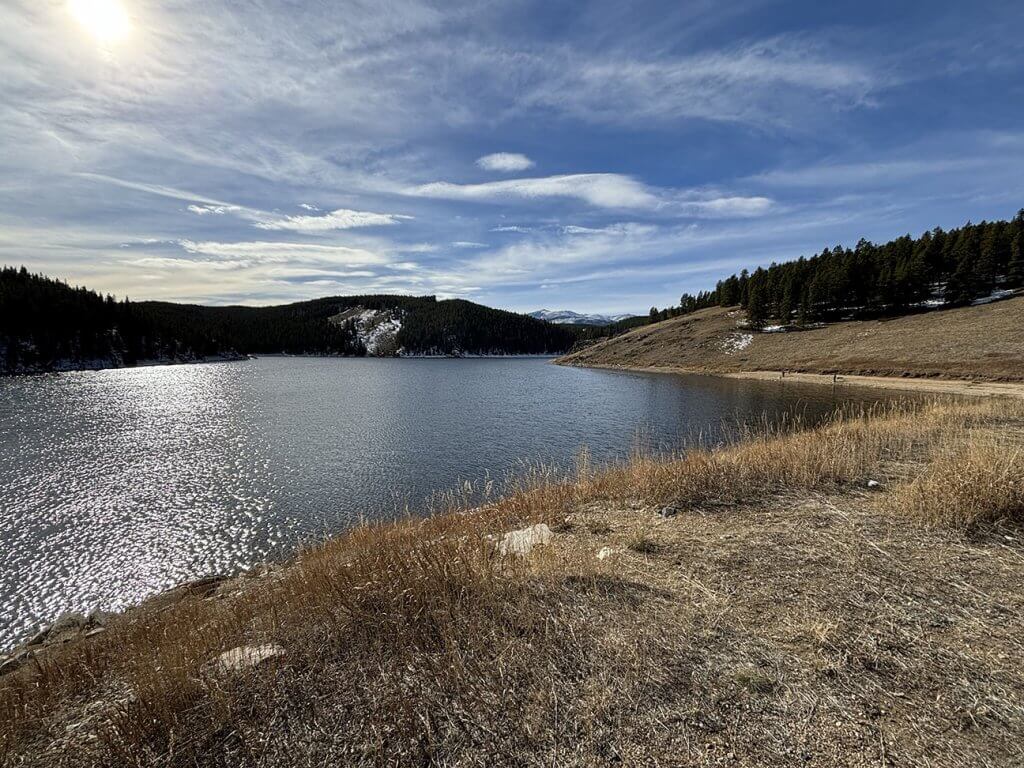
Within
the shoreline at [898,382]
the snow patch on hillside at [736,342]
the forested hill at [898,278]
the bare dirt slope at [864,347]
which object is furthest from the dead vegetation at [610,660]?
the forested hill at [898,278]

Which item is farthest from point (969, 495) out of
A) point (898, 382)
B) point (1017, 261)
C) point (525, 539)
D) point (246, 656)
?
point (1017, 261)

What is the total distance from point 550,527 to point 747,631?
14.8 ft

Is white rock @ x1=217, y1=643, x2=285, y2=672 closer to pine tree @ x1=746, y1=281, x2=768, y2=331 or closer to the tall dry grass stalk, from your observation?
the tall dry grass stalk

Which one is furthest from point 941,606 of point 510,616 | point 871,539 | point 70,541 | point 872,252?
point 872,252

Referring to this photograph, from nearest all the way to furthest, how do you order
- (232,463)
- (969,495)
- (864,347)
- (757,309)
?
(969,495)
(232,463)
(864,347)
(757,309)

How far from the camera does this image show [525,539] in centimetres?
761

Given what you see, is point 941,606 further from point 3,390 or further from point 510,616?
point 3,390

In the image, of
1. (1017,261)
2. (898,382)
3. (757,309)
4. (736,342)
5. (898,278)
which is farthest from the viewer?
(757,309)

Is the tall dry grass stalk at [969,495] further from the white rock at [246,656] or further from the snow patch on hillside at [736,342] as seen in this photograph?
the snow patch on hillside at [736,342]

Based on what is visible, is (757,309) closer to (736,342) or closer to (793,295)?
(793,295)

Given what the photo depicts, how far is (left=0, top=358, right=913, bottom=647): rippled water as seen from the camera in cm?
1323

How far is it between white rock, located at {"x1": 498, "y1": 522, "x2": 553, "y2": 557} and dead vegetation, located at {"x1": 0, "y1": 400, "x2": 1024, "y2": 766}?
0.48 metres

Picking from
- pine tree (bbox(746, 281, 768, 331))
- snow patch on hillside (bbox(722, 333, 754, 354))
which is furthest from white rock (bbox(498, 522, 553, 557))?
pine tree (bbox(746, 281, 768, 331))

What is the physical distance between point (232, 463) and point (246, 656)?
2207 centimetres
